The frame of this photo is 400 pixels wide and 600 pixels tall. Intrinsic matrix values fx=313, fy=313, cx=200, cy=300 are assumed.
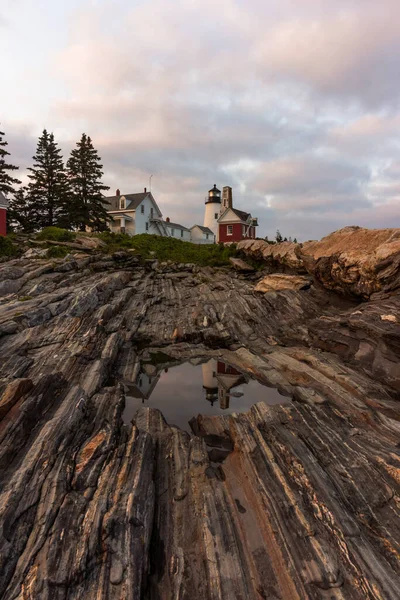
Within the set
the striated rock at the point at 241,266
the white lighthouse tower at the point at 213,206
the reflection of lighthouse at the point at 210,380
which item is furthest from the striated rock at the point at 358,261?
the white lighthouse tower at the point at 213,206

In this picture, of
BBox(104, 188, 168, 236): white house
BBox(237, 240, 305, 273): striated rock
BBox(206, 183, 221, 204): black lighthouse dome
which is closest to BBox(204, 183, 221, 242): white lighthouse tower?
BBox(206, 183, 221, 204): black lighthouse dome

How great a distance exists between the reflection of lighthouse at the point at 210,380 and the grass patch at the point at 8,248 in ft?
76.8

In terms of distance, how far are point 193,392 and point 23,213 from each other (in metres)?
45.4

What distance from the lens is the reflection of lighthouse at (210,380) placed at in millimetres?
15239

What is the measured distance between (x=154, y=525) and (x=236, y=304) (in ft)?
62.2

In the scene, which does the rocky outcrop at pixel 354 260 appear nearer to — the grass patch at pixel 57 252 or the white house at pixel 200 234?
the grass patch at pixel 57 252

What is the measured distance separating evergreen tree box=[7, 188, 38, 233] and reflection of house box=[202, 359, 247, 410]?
135 ft

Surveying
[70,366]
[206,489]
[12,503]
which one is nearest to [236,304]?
[70,366]

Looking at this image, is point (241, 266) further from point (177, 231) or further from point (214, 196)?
point (214, 196)

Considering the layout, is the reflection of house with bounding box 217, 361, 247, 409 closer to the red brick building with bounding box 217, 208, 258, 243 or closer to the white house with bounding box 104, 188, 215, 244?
the white house with bounding box 104, 188, 215, 244

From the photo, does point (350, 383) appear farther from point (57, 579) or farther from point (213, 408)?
point (57, 579)

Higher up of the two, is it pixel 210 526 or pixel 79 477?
pixel 79 477

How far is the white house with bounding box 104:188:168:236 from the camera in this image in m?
57.6

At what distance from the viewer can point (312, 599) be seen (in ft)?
19.1
